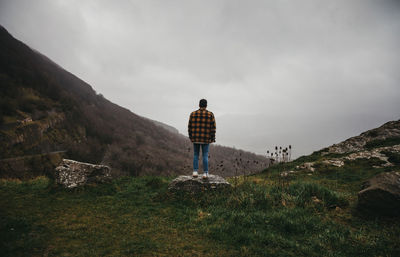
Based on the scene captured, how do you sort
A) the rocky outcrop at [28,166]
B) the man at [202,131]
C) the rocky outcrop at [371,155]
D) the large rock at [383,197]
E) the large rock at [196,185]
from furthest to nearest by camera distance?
the rocky outcrop at [28,166] < the rocky outcrop at [371,155] < the man at [202,131] < the large rock at [196,185] < the large rock at [383,197]

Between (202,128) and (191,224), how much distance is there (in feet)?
11.1

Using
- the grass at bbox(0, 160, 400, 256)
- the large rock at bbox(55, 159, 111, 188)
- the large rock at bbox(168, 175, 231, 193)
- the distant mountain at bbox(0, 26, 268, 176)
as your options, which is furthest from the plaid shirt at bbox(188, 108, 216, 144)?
the large rock at bbox(55, 159, 111, 188)

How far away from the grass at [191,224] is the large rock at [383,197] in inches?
8.7

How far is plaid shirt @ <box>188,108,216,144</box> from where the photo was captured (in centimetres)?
660

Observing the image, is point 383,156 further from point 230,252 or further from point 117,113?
point 117,113

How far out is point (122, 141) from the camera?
38562mm

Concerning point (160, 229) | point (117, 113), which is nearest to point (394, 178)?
point (160, 229)

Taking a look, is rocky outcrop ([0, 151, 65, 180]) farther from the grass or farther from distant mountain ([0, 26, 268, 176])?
the grass

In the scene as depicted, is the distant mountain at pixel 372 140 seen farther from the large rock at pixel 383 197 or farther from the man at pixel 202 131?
the man at pixel 202 131

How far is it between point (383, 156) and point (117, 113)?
55.2 metres

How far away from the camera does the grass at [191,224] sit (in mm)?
3158

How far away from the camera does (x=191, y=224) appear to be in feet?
14.0

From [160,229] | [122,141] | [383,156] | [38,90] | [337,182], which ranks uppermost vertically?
[38,90]

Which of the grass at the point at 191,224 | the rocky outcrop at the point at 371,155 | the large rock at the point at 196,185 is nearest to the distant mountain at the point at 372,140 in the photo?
the rocky outcrop at the point at 371,155
